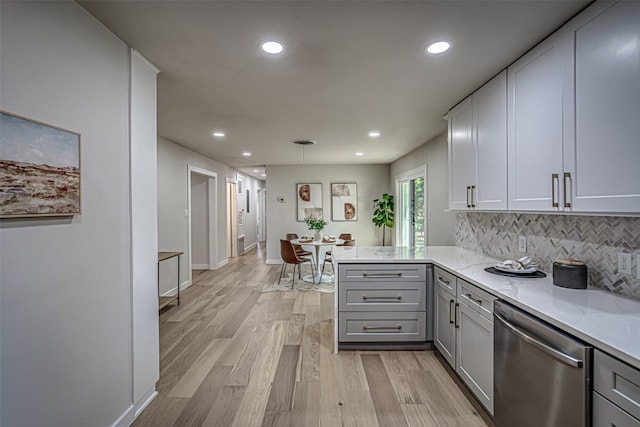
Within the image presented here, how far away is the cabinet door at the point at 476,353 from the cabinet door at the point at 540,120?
823mm

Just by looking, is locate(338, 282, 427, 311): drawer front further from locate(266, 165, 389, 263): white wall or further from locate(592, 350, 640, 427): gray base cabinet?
locate(266, 165, 389, 263): white wall

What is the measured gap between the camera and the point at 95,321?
1.65 metres

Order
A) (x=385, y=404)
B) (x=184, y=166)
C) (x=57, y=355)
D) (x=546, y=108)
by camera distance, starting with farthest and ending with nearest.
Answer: (x=184, y=166), (x=385, y=404), (x=546, y=108), (x=57, y=355)

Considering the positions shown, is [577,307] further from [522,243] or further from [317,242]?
[317,242]

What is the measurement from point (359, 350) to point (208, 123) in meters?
3.07

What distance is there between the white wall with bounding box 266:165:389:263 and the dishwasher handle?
19.1 ft

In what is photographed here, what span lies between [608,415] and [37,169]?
2443 millimetres

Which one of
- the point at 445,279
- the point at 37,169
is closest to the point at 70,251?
the point at 37,169

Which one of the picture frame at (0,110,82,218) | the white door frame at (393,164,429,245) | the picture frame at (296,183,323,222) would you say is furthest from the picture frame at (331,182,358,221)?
the picture frame at (0,110,82,218)

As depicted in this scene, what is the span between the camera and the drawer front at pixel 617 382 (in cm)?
102

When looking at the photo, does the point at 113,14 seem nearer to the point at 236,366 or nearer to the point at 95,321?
the point at 95,321

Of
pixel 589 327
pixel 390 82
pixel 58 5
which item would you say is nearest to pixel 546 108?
pixel 390 82

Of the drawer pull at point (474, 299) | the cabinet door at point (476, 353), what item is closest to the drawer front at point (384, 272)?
the cabinet door at point (476, 353)

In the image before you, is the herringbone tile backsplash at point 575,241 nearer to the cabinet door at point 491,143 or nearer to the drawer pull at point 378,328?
the cabinet door at point 491,143
